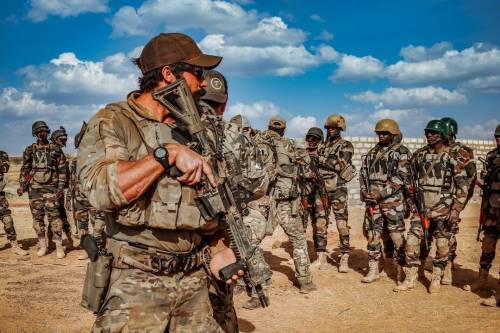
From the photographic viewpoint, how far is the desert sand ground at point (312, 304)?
604cm

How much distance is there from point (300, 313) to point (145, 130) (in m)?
4.95

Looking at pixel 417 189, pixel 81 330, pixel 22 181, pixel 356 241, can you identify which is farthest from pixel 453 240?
pixel 22 181

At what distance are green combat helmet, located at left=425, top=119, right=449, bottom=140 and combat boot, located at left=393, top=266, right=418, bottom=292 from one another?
7.48 feet

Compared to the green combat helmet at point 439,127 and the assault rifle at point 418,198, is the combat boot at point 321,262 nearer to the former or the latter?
the assault rifle at point 418,198

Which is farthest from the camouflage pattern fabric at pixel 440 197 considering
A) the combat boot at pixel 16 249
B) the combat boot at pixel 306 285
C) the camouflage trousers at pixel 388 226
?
the combat boot at pixel 16 249

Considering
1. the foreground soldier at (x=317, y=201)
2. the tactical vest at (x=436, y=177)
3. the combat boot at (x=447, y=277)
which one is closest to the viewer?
the tactical vest at (x=436, y=177)

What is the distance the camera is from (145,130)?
2529mm

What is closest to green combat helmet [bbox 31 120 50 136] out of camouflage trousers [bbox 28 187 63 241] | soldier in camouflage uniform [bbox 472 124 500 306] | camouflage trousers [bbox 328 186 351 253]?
camouflage trousers [bbox 28 187 63 241]

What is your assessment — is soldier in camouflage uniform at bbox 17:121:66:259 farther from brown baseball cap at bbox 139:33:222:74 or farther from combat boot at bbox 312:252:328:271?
brown baseball cap at bbox 139:33:222:74

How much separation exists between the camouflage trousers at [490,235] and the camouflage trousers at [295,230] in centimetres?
290

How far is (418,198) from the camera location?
25.0 feet

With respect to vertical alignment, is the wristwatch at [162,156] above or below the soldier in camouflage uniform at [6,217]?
above

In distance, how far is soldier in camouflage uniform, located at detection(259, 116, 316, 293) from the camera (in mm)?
7402

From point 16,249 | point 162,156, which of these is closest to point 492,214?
point 162,156
